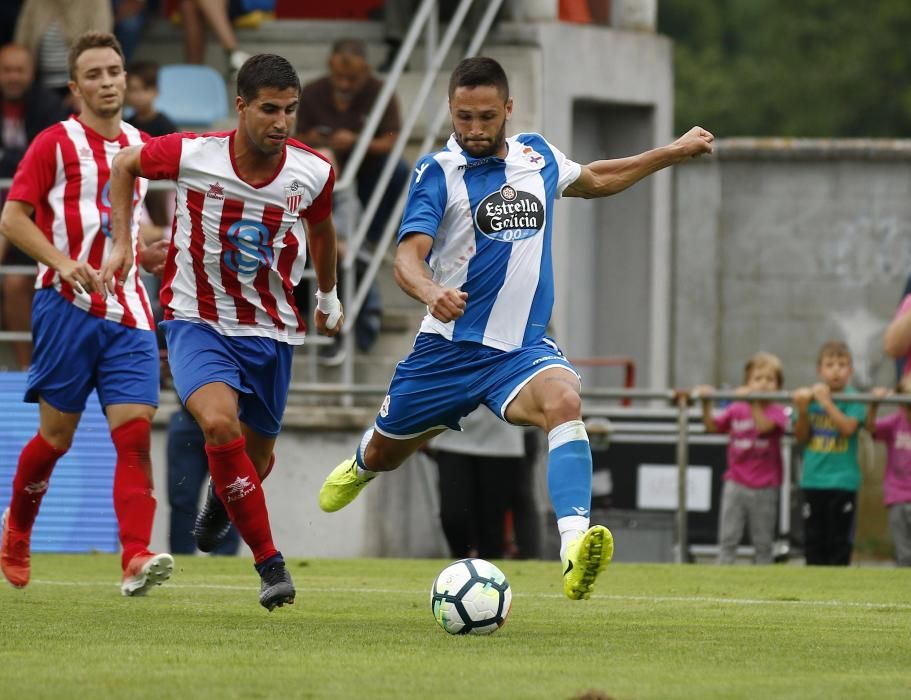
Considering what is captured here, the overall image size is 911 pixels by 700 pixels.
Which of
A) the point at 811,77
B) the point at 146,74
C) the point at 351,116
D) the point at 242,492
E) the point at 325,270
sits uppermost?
the point at 811,77

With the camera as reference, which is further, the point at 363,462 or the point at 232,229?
the point at 363,462

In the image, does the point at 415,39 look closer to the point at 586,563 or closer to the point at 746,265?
the point at 746,265

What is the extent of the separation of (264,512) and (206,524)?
0.85m

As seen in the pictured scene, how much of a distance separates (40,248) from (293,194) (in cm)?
130

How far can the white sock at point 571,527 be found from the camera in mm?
7445

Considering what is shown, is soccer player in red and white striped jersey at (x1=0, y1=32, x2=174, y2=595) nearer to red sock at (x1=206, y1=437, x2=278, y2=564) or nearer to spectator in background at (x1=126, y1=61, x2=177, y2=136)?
red sock at (x1=206, y1=437, x2=278, y2=564)

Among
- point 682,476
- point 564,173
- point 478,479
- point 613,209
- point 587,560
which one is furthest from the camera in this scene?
point 613,209

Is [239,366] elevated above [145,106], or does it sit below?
below

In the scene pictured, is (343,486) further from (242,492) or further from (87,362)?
(87,362)

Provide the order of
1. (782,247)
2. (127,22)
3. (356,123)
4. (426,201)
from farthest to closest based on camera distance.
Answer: (782,247), (127,22), (356,123), (426,201)

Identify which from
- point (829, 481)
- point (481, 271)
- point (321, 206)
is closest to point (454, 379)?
point (481, 271)

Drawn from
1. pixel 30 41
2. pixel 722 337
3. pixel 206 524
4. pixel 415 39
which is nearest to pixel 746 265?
pixel 722 337

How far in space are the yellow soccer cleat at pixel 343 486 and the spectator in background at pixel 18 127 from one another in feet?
20.7

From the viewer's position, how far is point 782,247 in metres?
20.8
